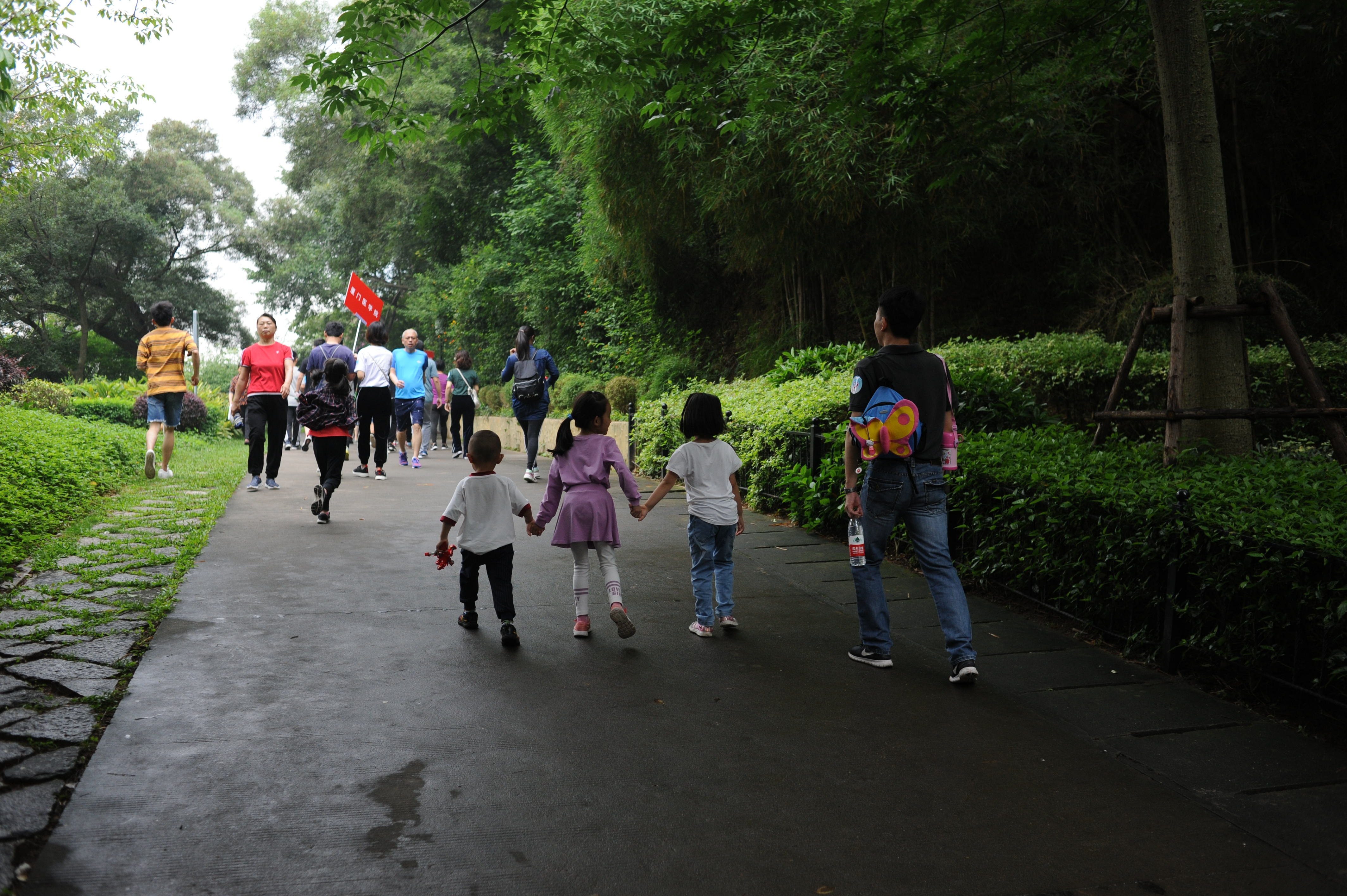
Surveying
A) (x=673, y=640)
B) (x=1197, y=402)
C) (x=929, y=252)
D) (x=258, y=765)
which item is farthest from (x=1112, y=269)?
(x=258, y=765)

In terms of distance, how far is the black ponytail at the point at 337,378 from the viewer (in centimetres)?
834

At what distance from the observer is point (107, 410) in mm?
17922

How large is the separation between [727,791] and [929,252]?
8.35 metres

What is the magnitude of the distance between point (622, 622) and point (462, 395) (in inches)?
413

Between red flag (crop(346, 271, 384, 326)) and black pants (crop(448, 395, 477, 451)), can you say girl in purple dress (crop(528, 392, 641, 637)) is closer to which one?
black pants (crop(448, 395, 477, 451))

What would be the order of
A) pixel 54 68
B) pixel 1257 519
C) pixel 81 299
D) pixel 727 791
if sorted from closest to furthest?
pixel 727 791 → pixel 1257 519 → pixel 54 68 → pixel 81 299

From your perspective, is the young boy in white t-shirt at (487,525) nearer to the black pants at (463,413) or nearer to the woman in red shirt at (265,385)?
the woman in red shirt at (265,385)

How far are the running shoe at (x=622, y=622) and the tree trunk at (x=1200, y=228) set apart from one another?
331 centimetres

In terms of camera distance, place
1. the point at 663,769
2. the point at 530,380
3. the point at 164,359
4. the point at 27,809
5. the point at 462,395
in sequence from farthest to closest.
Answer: the point at 462,395 → the point at 530,380 → the point at 164,359 → the point at 663,769 → the point at 27,809

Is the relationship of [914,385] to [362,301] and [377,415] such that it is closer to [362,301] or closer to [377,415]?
[377,415]

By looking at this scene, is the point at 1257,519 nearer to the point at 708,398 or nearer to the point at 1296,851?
the point at 1296,851

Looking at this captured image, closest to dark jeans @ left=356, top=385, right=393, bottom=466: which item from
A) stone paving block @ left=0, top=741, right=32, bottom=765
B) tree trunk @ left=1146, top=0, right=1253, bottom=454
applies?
stone paving block @ left=0, top=741, right=32, bottom=765

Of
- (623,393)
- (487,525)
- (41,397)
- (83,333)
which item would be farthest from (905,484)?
(83,333)

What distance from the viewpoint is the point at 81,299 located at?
136 ft
